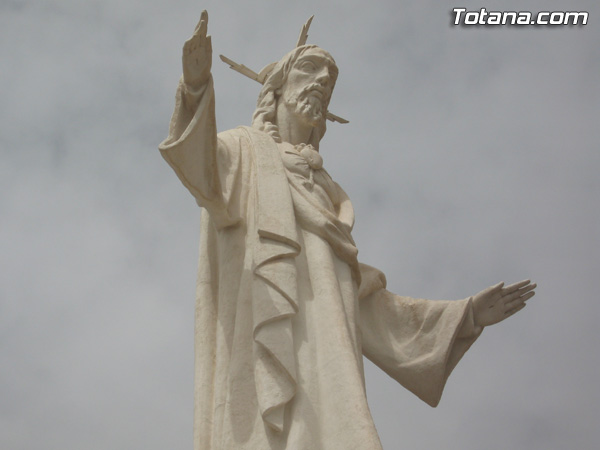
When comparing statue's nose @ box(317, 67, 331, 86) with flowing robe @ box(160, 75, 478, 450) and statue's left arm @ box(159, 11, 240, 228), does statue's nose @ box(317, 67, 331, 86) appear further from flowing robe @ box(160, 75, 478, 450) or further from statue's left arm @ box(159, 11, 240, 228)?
statue's left arm @ box(159, 11, 240, 228)

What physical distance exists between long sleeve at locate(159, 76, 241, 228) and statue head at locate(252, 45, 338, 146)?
145 cm

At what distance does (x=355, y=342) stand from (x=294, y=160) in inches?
74.2

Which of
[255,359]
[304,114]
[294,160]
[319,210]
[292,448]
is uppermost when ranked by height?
[304,114]

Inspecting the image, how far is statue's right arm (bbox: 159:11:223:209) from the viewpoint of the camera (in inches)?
285

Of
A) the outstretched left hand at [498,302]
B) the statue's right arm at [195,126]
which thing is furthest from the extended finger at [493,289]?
the statue's right arm at [195,126]

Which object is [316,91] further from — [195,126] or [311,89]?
[195,126]

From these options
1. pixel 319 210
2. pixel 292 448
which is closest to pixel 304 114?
pixel 319 210

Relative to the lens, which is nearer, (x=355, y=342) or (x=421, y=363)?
(x=355, y=342)

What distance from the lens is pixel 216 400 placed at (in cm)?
727

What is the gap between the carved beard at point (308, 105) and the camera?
9195mm

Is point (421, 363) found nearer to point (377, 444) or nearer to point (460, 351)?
point (460, 351)

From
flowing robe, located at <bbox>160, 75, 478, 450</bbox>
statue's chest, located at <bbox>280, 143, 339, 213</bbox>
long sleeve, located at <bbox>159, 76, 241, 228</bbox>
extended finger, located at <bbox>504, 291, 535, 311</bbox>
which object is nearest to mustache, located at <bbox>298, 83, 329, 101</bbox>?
statue's chest, located at <bbox>280, 143, 339, 213</bbox>

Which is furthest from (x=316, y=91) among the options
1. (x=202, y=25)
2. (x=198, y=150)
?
(x=202, y=25)

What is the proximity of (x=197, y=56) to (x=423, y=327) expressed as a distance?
10.7 ft
